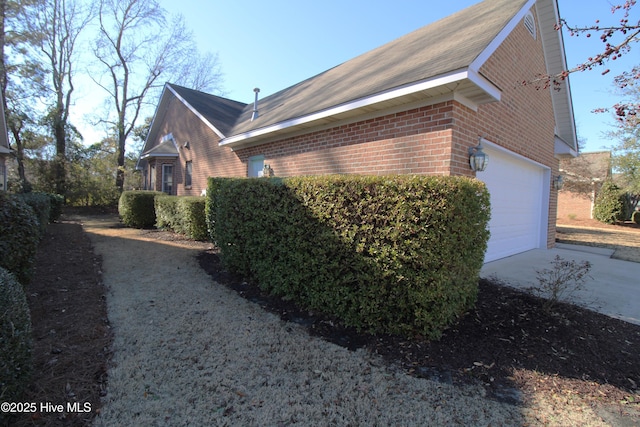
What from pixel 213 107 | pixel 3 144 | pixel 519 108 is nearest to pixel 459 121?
pixel 519 108

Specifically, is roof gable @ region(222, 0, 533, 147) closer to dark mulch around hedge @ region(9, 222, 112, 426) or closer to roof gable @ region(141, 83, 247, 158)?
dark mulch around hedge @ region(9, 222, 112, 426)

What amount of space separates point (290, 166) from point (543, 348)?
635 cm

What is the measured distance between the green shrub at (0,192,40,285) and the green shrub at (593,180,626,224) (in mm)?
26778

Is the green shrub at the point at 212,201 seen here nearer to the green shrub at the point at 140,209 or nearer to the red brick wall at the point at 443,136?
the red brick wall at the point at 443,136

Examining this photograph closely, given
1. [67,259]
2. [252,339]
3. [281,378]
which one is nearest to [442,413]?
[281,378]

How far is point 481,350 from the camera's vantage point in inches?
127

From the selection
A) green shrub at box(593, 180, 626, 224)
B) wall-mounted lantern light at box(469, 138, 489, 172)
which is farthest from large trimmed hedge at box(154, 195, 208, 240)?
green shrub at box(593, 180, 626, 224)

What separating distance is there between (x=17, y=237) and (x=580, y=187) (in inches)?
1151

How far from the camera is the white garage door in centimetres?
657

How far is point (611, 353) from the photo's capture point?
322 centimetres

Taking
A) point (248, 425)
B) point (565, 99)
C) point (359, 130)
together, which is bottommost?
point (248, 425)

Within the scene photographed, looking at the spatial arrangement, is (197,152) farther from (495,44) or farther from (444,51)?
(495,44)

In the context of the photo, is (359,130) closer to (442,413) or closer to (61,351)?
(442,413)

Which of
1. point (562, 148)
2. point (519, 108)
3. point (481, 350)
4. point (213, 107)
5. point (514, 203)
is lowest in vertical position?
point (481, 350)
